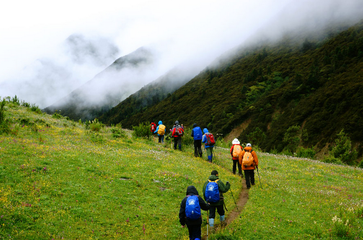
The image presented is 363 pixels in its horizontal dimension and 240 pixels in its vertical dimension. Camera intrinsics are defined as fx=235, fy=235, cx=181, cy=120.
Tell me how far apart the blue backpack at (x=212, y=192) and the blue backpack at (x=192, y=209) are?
5.11 ft

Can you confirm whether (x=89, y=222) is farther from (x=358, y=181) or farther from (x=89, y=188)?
(x=358, y=181)

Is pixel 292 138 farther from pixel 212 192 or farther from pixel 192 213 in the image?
pixel 192 213

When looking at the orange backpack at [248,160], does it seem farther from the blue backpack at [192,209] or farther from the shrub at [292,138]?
the shrub at [292,138]

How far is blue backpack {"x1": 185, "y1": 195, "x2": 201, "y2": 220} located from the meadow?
1.53 meters

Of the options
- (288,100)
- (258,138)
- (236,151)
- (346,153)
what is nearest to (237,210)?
(236,151)

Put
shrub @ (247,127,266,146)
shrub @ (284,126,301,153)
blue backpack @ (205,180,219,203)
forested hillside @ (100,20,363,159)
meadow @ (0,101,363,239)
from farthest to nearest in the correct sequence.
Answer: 1. shrub @ (247,127,266,146)
2. shrub @ (284,126,301,153)
3. forested hillside @ (100,20,363,159)
4. blue backpack @ (205,180,219,203)
5. meadow @ (0,101,363,239)

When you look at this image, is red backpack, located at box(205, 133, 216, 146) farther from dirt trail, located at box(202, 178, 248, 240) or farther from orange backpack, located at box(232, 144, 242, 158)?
dirt trail, located at box(202, 178, 248, 240)

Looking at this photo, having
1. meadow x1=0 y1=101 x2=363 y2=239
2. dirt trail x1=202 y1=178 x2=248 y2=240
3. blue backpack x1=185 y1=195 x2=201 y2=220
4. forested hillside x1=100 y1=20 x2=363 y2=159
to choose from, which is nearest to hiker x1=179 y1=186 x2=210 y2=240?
blue backpack x1=185 y1=195 x2=201 y2=220

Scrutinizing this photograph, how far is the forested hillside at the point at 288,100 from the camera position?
5531 cm

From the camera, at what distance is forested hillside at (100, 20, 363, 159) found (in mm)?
55312

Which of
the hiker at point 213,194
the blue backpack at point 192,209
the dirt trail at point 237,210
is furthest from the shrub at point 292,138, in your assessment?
the blue backpack at point 192,209

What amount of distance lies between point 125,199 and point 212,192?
3.77 m

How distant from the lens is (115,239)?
7.53 meters

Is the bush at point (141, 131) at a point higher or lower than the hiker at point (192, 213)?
higher
